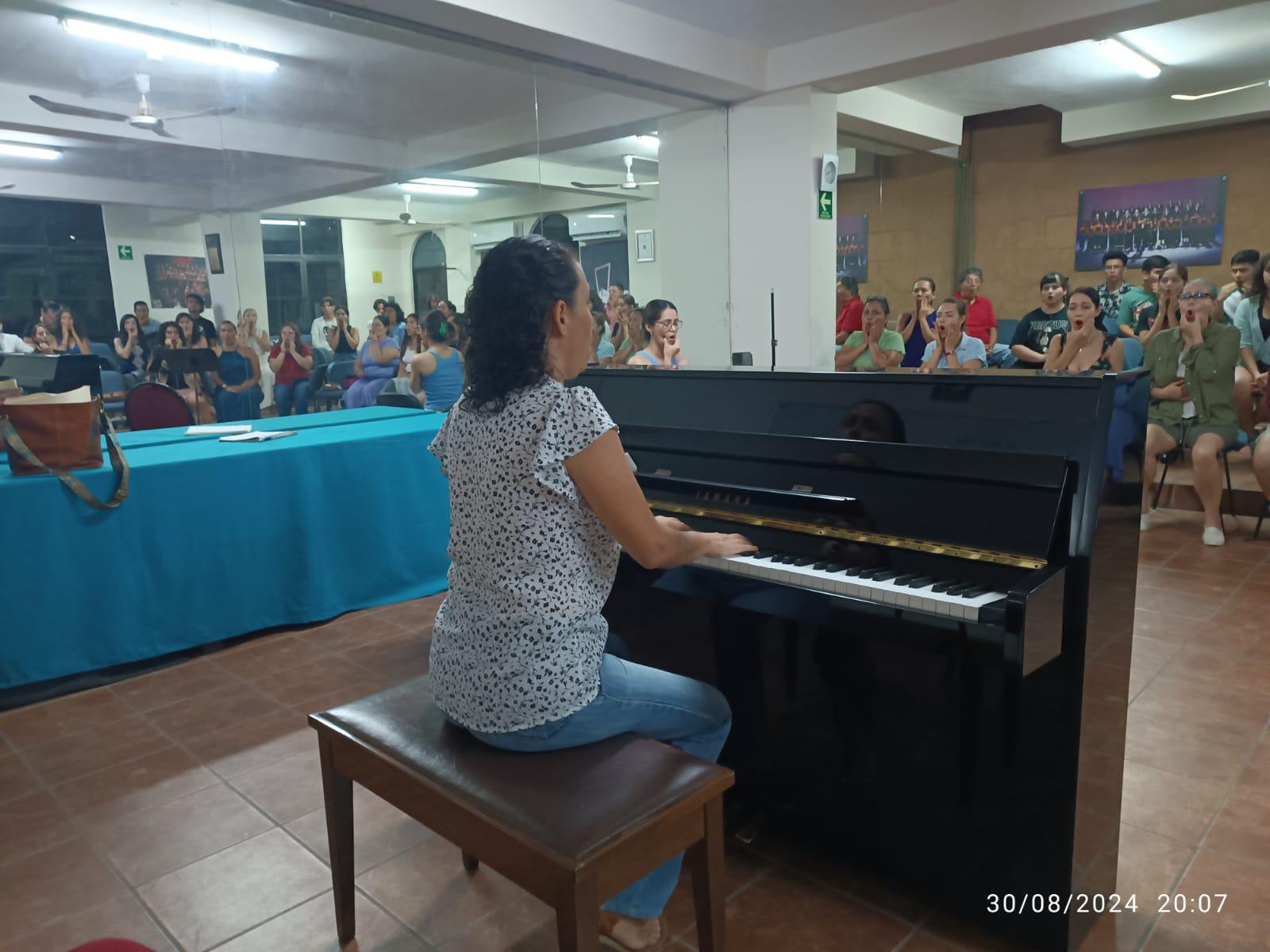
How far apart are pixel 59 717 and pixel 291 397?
1789 millimetres

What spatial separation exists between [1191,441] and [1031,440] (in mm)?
3965

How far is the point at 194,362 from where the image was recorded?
12.7ft

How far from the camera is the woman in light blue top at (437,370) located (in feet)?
14.9

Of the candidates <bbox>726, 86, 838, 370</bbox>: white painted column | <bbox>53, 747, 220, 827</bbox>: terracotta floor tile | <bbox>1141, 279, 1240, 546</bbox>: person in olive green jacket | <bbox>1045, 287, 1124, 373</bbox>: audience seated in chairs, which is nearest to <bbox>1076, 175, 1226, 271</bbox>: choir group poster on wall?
<bbox>1141, 279, 1240, 546</bbox>: person in olive green jacket

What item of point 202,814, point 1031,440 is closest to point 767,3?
point 1031,440

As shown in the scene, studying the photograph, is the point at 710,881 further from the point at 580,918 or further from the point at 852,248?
the point at 852,248

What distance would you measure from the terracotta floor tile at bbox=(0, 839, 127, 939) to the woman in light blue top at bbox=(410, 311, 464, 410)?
278 cm

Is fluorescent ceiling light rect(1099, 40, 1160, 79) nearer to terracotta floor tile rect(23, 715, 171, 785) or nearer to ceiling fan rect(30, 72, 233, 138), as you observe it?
ceiling fan rect(30, 72, 233, 138)

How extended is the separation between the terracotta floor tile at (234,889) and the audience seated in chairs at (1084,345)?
4.08 metres

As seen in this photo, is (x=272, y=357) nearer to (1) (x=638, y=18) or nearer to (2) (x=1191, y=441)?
(1) (x=638, y=18)

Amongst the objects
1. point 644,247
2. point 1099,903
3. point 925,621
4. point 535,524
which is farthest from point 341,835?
point 644,247

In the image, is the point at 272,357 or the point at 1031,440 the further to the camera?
the point at 272,357

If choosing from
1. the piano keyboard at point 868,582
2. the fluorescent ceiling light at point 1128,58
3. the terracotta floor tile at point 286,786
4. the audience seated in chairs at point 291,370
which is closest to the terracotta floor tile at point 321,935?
the terracotta floor tile at point 286,786

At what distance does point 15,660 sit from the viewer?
9.27 ft
